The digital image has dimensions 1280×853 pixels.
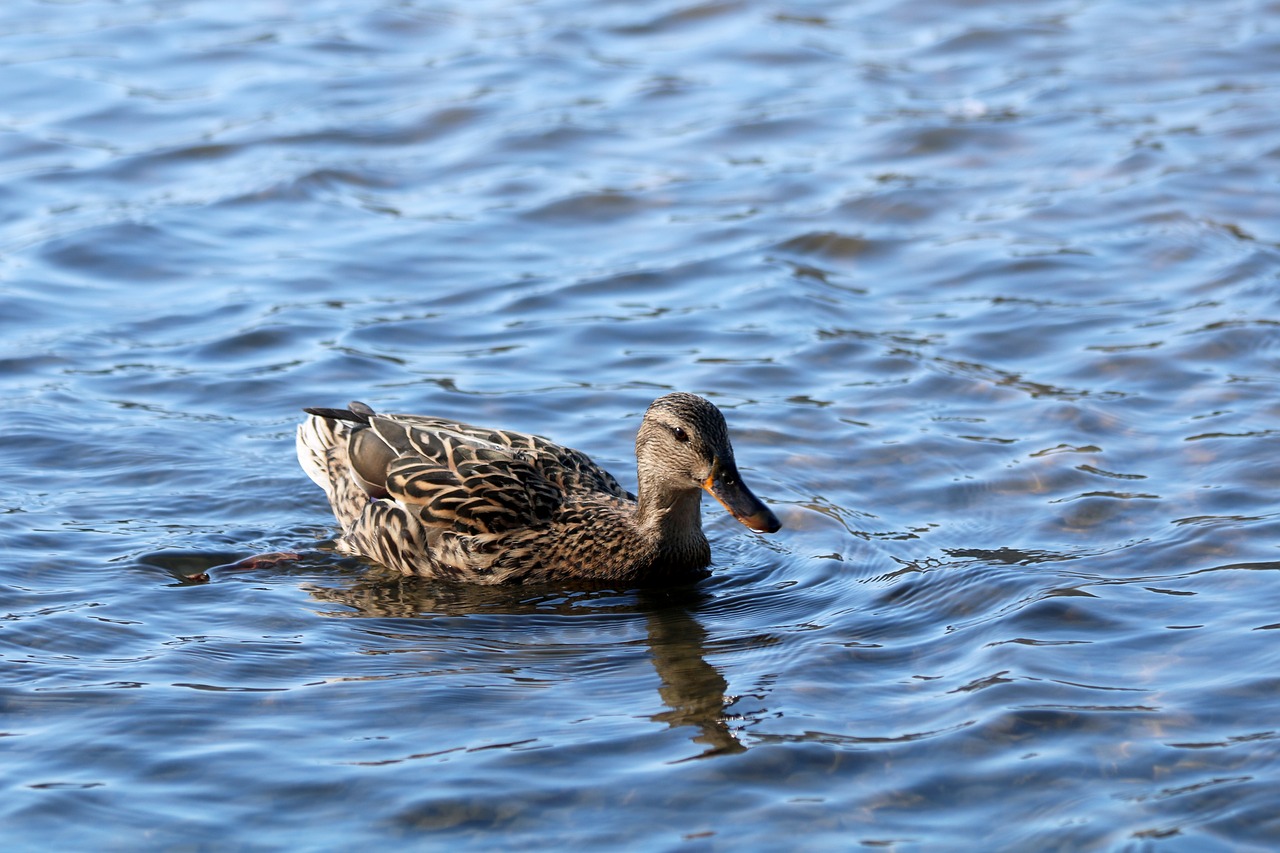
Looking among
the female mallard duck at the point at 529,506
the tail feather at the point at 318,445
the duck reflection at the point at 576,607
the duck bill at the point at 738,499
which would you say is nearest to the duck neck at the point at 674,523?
the female mallard duck at the point at 529,506

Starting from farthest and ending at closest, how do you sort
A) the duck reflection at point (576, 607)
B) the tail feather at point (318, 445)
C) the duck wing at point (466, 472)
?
the tail feather at point (318, 445) < the duck wing at point (466, 472) < the duck reflection at point (576, 607)

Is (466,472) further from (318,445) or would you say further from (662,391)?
(662,391)

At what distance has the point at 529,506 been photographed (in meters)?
8.58

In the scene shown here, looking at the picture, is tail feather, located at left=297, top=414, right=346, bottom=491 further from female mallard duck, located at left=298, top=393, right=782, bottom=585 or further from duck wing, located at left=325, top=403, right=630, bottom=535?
female mallard duck, located at left=298, top=393, right=782, bottom=585

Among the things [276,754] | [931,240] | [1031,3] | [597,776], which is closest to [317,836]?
[276,754]

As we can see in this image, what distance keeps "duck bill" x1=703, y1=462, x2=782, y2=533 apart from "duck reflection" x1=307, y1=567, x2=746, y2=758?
475 mm

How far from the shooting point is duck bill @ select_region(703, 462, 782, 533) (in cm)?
792

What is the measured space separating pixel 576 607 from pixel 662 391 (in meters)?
2.55

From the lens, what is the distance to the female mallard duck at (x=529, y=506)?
8281mm

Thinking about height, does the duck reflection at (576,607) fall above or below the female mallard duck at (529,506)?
below

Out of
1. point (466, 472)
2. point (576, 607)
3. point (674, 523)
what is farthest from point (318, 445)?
point (674, 523)

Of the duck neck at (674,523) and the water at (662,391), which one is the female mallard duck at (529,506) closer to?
the duck neck at (674,523)

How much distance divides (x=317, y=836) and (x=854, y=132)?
33.2 feet

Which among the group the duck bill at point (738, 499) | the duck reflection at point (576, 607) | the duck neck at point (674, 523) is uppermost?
the duck bill at point (738, 499)
